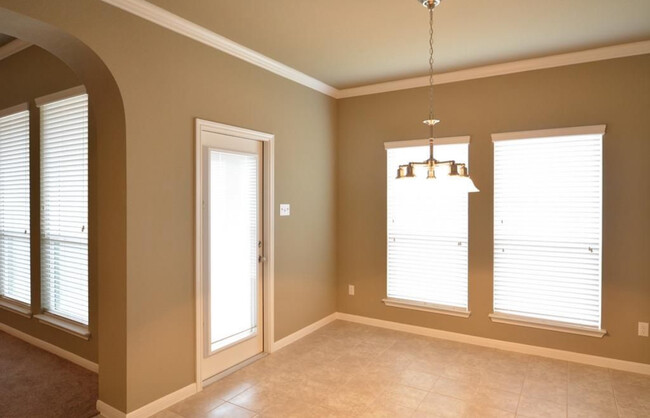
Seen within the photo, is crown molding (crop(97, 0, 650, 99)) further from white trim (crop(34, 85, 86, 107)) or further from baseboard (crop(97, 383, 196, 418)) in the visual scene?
baseboard (crop(97, 383, 196, 418))

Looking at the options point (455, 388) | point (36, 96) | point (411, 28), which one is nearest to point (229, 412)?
point (455, 388)

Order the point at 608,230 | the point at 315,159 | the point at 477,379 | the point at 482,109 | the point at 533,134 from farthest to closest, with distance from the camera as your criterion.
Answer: the point at 315,159, the point at 482,109, the point at 533,134, the point at 608,230, the point at 477,379

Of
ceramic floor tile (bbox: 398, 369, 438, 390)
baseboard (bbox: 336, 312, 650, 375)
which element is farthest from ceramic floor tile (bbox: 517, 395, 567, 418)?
baseboard (bbox: 336, 312, 650, 375)

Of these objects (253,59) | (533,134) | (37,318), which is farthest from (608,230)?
(37,318)

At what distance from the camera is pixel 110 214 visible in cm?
274

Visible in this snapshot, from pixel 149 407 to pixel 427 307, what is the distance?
2926 millimetres

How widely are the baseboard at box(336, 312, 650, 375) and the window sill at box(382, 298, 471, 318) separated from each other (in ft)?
0.70

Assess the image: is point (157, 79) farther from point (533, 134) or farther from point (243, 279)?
point (533, 134)

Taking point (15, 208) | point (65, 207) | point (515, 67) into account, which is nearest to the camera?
point (65, 207)

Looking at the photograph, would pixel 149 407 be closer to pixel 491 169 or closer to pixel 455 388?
pixel 455 388

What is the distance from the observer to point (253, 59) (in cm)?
367

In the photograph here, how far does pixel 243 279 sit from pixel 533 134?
10.3ft

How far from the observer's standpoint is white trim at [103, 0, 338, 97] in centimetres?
267

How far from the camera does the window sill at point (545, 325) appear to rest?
11.8ft
